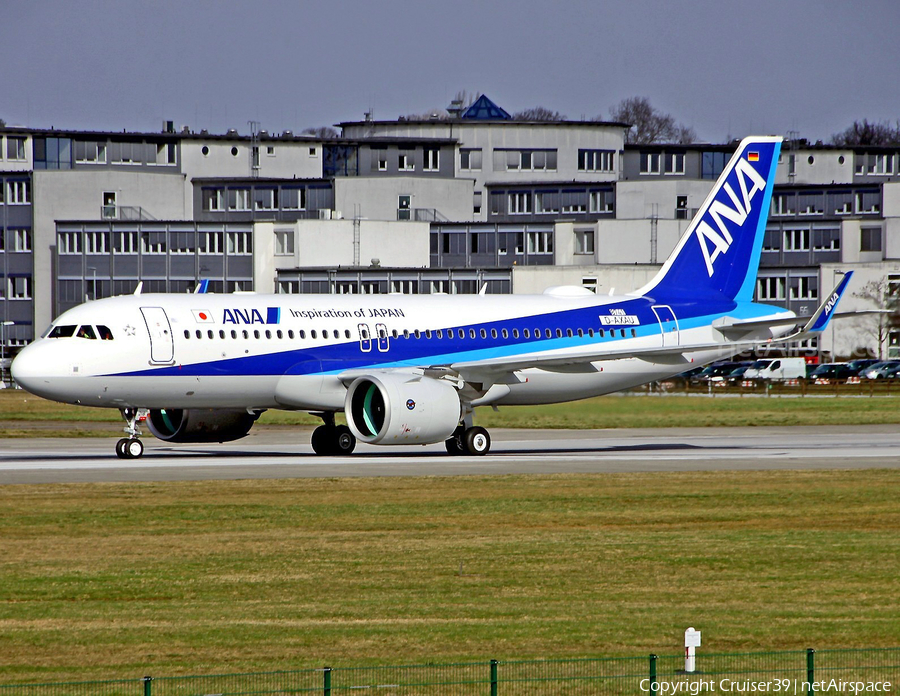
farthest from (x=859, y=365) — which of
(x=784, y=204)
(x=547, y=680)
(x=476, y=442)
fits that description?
(x=547, y=680)

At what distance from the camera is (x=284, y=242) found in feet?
415

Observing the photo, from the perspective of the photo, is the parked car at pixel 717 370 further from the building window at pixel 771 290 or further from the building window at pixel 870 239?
the building window at pixel 870 239

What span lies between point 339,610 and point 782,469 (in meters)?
21.5

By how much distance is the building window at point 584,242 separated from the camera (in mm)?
130750

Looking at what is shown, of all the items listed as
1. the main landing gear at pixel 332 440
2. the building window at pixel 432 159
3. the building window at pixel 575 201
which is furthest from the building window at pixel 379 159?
the main landing gear at pixel 332 440

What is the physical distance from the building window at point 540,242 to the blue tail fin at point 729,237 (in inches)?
3215

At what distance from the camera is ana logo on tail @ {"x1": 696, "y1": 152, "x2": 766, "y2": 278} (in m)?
49.4

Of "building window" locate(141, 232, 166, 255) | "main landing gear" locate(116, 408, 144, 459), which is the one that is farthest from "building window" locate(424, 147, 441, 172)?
"main landing gear" locate(116, 408, 144, 459)

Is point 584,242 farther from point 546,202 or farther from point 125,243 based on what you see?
point 125,243

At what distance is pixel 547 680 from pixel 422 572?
7.32 m

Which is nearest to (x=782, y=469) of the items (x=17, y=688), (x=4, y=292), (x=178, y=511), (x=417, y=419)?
(x=417, y=419)

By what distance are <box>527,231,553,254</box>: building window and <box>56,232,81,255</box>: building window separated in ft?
138

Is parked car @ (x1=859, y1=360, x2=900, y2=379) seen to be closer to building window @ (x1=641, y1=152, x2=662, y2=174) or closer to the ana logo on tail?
building window @ (x1=641, y1=152, x2=662, y2=174)

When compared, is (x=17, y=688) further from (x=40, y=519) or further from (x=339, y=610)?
(x=40, y=519)
